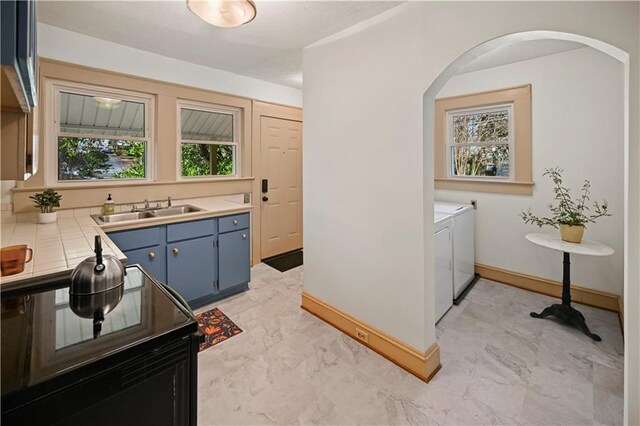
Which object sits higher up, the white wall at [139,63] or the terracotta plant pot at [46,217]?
the white wall at [139,63]

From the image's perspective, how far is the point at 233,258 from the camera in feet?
10.4

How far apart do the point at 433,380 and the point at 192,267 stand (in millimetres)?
2246

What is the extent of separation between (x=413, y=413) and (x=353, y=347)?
0.68 m

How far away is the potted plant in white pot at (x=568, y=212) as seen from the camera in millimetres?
2641

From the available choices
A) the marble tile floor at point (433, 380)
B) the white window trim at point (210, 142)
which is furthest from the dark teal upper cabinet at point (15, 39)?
the white window trim at point (210, 142)

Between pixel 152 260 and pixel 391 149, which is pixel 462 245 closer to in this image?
pixel 391 149

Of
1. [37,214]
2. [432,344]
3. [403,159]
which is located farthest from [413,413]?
[37,214]

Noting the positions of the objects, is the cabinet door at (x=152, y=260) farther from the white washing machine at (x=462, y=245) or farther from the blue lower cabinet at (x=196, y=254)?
the white washing machine at (x=462, y=245)

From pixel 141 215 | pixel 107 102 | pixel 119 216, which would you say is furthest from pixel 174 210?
pixel 107 102

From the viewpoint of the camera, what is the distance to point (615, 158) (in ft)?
8.94

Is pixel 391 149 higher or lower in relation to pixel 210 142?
lower

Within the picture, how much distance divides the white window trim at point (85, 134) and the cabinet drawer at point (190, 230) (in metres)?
0.82

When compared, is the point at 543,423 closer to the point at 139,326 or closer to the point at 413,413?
the point at 413,413

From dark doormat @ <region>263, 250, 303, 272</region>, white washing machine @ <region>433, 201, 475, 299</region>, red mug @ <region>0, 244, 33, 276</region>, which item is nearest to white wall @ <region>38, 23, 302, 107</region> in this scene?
red mug @ <region>0, 244, 33, 276</region>
